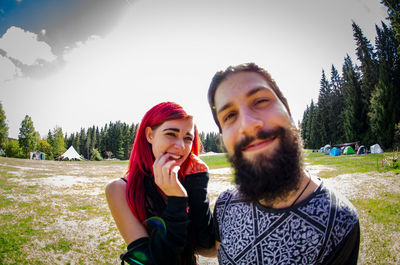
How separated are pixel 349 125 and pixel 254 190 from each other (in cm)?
5271

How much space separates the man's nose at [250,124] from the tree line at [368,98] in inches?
1127

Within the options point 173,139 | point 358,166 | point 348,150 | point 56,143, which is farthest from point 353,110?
point 56,143

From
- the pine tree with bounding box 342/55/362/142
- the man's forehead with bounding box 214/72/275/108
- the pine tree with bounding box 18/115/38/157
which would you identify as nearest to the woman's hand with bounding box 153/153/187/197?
the man's forehead with bounding box 214/72/275/108

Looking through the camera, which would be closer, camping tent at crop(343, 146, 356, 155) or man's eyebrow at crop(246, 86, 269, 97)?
man's eyebrow at crop(246, 86, 269, 97)

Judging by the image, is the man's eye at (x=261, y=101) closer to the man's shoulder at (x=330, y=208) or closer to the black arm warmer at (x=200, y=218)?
the man's shoulder at (x=330, y=208)

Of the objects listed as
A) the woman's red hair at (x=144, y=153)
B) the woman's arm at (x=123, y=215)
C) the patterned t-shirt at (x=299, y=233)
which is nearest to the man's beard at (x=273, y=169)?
the patterned t-shirt at (x=299, y=233)

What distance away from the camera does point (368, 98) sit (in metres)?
36.4

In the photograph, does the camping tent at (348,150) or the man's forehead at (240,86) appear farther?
the camping tent at (348,150)

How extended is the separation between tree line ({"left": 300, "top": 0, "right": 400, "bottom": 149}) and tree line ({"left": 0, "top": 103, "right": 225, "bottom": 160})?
108ft

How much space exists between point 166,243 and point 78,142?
10906cm

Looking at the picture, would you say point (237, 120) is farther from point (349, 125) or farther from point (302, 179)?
point (349, 125)

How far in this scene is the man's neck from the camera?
4.36 ft

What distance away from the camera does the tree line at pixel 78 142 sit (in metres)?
49.5

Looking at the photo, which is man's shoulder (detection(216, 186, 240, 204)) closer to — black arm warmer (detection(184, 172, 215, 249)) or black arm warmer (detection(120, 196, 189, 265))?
black arm warmer (detection(184, 172, 215, 249))
